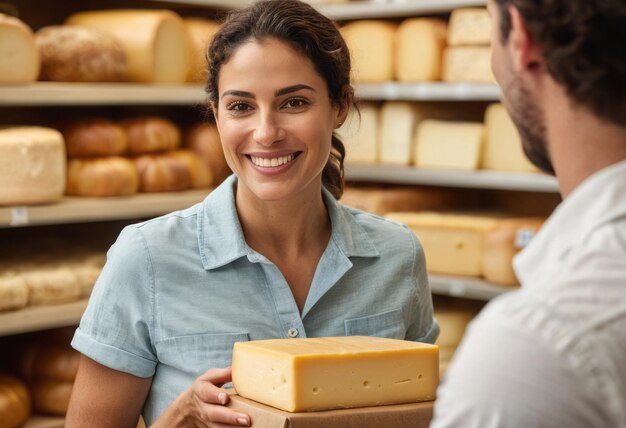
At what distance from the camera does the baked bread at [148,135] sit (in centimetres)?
403

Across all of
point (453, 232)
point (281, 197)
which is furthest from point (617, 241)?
point (453, 232)

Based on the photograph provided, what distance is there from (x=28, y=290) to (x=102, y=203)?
18.5 inches

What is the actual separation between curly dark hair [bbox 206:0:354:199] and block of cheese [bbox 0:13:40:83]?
1683mm

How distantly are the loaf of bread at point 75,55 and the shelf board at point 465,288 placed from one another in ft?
5.51

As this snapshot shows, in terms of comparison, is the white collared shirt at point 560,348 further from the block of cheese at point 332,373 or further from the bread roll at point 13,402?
the bread roll at point 13,402

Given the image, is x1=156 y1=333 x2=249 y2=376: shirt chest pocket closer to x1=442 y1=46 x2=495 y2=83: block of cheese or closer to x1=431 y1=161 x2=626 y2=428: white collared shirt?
x1=431 y1=161 x2=626 y2=428: white collared shirt

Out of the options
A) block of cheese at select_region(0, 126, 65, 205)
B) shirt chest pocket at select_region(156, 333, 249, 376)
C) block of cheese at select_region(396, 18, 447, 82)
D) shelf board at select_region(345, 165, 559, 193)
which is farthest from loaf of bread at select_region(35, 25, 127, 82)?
shirt chest pocket at select_region(156, 333, 249, 376)

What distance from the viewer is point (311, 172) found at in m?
1.92

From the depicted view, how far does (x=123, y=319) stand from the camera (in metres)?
1.83

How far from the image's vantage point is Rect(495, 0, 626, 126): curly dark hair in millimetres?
898

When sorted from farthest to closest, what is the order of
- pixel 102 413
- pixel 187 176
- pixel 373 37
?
pixel 373 37
pixel 187 176
pixel 102 413

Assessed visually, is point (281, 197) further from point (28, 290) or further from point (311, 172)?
point (28, 290)

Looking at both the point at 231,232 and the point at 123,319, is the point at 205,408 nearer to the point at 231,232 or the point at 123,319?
the point at 123,319

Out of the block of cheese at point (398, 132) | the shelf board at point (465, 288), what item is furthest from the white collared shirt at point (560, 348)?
the block of cheese at point (398, 132)
